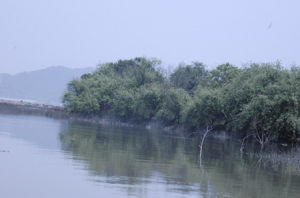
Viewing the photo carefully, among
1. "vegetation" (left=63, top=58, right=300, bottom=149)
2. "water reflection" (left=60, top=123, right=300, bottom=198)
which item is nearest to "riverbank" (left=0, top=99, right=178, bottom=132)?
"vegetation" (left=63, top=58, right=300, bottom=149)

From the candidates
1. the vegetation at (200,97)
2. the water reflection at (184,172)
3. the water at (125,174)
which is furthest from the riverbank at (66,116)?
the water at (125,174)

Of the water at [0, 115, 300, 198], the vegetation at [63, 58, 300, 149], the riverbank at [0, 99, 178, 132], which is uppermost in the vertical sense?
the vegetation at [63, 58, 300, 149]

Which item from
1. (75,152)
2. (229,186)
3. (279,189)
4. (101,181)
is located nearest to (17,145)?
(75,152)

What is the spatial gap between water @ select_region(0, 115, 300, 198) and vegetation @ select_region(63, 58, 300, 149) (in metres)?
11.1

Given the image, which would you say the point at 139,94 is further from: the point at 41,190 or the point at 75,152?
the point at 41,190

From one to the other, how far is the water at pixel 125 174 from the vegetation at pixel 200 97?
11111 millimetres

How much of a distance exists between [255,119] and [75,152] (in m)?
21.4

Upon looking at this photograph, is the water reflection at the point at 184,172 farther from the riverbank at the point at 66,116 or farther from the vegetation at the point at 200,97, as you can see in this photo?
the riverbank at the point at 66,116

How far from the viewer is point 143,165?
1111 inches

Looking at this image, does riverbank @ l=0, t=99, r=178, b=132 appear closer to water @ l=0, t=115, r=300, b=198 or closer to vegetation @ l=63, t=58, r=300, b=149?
vegetation @ l=63, t=58, r=300, b=149

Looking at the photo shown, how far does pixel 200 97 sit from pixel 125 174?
1654 inches

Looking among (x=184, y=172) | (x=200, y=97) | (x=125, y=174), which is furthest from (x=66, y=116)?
(x=125, y=174)

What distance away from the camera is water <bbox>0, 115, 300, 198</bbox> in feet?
65.5

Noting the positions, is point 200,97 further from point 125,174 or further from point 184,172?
point 125,174
